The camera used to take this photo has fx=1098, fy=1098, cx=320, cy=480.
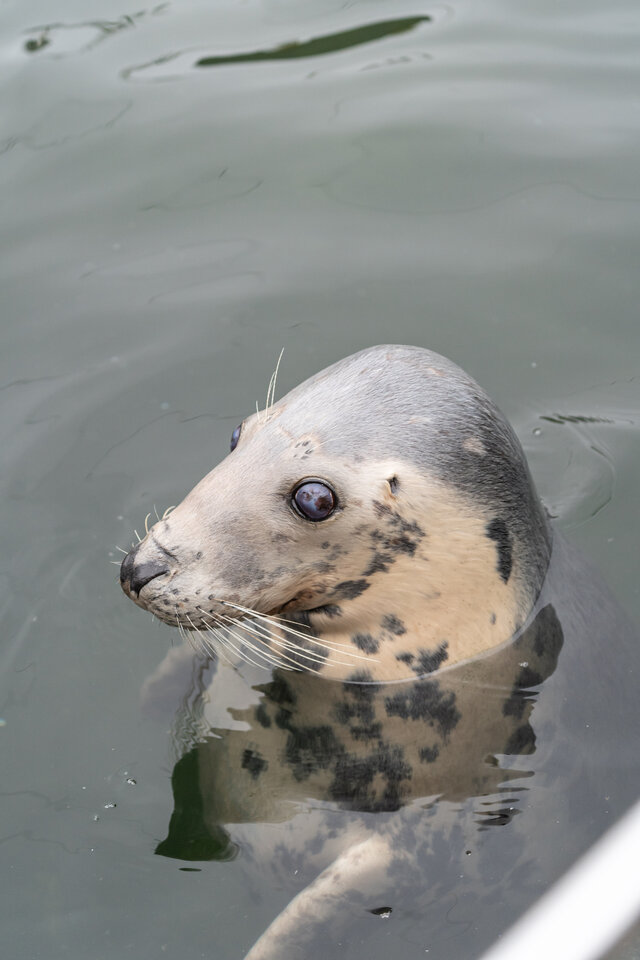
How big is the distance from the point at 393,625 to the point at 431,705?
0.31m

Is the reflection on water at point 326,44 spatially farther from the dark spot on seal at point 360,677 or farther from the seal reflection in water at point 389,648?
the dark spot on seal at point 360,677

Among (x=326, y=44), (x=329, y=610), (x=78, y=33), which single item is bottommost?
(x=329, y=610)

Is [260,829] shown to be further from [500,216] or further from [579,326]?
[500,216]

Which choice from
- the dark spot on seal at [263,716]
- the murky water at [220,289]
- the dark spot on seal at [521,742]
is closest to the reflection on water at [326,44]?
the murky water at [220,289]

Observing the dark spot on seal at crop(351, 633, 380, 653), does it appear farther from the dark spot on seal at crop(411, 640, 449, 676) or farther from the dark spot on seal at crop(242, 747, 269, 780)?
the dark spot on seal at crop(242, 747, 269, 780)

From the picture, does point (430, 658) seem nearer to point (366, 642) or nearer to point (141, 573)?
point (366, 642)

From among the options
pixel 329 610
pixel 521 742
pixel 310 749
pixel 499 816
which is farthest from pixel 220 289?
pixel 499 816

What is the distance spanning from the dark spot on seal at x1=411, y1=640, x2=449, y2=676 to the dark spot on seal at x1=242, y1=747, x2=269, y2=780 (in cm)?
64

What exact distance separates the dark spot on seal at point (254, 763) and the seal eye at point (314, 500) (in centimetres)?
102

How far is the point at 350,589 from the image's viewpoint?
3.31 meters

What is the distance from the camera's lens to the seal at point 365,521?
3.14m

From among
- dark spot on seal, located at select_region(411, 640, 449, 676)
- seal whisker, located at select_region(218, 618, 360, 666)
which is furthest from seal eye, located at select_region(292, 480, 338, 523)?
dark spot on seal, located at select_region(411, 640, 449, 676)

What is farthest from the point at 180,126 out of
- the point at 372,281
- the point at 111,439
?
the point at 111,439

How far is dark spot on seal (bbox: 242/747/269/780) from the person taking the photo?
370cm
